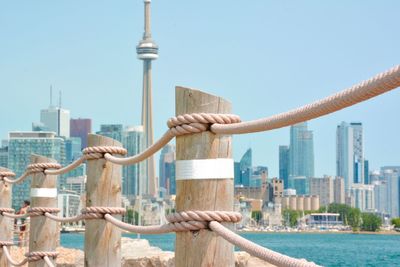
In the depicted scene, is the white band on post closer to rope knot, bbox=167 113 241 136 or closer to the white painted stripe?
rope knot, bbox=167 113 241 136

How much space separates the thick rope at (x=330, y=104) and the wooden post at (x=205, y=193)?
16cm

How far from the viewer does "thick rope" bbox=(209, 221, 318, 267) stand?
2754mm

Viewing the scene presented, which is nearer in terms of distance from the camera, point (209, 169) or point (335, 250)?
point (209, 169)

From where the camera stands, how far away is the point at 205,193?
3.48 meters

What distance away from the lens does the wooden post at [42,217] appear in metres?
6.62

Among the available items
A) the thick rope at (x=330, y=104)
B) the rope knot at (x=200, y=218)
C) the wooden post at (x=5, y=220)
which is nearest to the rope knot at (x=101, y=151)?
the rope knot at (x=200, y=218)

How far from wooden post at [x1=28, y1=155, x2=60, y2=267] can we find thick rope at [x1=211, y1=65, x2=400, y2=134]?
3.49 meters

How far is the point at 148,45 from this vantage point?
18488 centimetres

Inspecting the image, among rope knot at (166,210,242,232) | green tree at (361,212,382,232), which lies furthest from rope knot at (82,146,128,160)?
green tree at (361,212,382,232)

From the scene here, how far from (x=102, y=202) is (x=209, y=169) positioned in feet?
5.74

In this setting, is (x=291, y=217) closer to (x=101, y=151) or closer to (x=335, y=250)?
(x=335, y=250)

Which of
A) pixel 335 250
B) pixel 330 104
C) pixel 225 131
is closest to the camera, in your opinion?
pixel 330 104

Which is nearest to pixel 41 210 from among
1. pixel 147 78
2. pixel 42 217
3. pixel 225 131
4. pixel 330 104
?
pixel 42 217

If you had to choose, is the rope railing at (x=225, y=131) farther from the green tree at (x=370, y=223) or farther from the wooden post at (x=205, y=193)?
the green tree at (x=370, y=223)
